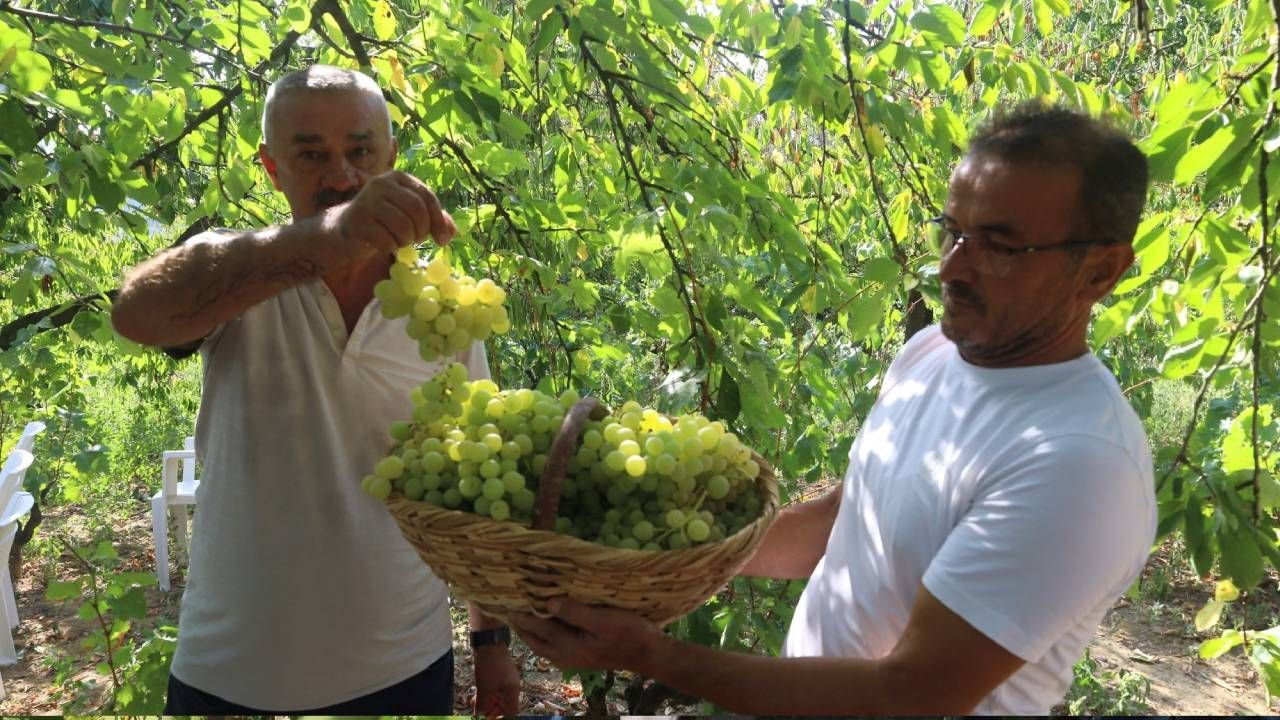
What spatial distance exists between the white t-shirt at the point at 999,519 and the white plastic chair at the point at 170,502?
12.2 ft

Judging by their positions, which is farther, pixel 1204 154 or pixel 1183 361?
pixel 1183 361

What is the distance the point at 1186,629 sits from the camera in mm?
3721

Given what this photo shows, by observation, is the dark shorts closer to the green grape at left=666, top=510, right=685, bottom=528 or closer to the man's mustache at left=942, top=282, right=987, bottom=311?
the green grape at left=666, top=510, right=685, bottom=528

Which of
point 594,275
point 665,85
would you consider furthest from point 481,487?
point 594,275

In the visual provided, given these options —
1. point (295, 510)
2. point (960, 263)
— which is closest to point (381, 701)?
point (295, 510)

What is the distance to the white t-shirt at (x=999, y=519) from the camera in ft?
2.86

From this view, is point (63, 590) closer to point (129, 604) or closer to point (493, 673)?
point (129, 604)

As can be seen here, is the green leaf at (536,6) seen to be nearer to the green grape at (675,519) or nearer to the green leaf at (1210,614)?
the green grape at (675,519)

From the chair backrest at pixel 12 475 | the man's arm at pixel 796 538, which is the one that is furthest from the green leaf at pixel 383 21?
the chair backrest at pixel 12 475

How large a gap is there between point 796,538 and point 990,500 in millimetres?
483

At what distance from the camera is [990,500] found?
918mm

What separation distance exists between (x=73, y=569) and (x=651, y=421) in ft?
15.7

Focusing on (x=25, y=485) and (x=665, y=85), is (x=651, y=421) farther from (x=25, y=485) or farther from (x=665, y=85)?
(x=25, y=485)

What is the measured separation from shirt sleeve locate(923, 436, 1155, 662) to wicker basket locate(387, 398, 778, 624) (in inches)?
8.4
